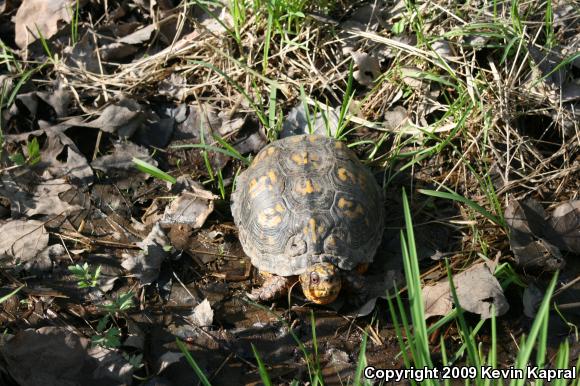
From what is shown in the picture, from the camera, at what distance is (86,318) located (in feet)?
10.7

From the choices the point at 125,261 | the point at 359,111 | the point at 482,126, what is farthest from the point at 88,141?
the point at 482,126

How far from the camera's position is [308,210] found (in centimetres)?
330

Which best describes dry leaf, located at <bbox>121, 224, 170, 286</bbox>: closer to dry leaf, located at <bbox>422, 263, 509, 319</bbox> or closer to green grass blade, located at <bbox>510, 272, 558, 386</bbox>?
dry leaf, located at <bbox>422, 263, 509, 319</bbox>

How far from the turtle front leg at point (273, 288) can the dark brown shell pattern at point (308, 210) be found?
0.18ft

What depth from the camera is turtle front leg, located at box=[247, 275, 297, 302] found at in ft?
10.9

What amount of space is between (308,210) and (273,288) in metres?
0.46

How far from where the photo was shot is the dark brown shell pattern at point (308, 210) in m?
3.28

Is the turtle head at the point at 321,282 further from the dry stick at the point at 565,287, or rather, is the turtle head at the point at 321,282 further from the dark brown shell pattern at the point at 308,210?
the dry stick at the point at 565,287

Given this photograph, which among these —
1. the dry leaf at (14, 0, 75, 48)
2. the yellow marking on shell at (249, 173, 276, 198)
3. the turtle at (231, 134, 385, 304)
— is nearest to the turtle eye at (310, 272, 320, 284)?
the turtle at (231, 134, 385, 304)

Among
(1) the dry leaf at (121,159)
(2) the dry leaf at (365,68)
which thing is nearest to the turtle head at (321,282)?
(1) the dry leaf at (121,159)

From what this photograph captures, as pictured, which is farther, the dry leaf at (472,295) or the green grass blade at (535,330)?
the dry leaf at (472,295)

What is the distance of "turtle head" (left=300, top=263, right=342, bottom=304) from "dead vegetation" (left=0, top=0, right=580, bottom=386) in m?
0.17

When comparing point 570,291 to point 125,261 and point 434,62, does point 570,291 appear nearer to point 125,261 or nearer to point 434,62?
point 434,62

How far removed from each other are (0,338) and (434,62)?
9.84 ft
